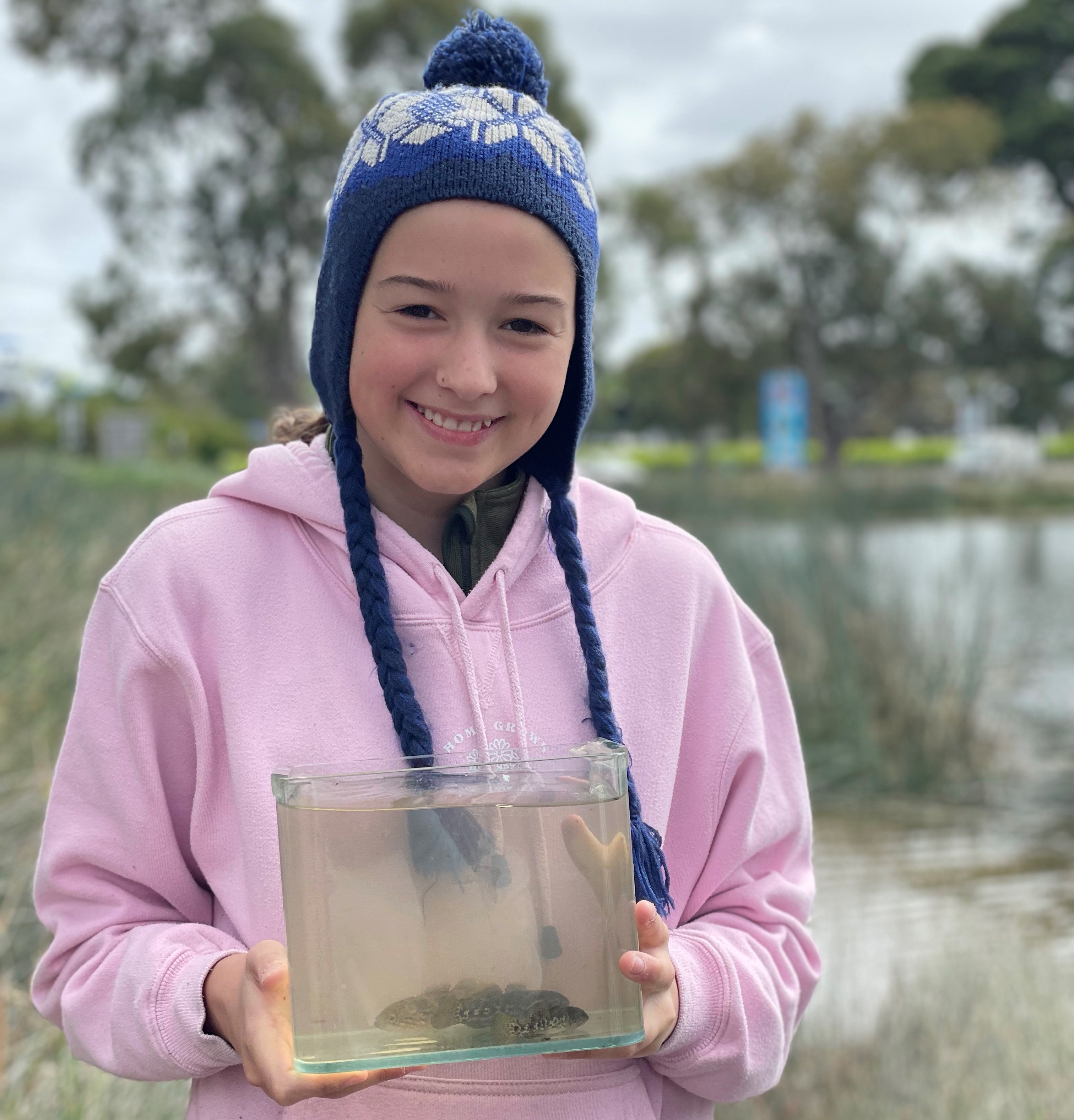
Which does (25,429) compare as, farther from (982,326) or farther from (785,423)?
(982,326)

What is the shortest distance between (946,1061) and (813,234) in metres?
25.5

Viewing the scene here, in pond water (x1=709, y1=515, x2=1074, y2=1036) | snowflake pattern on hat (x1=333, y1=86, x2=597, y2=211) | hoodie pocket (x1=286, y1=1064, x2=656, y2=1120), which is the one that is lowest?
pond water (x1=709, y1=515, x2=1074, y2=1036)

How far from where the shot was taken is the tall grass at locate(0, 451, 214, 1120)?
213cm

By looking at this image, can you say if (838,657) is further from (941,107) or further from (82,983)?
(941,107)

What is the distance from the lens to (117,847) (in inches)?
47.4

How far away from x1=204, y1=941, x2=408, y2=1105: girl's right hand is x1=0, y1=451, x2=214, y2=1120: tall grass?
90cm

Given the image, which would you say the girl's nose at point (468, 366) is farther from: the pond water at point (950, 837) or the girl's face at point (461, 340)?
the pond water at point (950, 837)

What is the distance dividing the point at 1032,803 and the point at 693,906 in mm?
5123

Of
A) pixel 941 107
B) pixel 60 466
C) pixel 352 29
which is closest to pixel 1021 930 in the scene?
pixel 60 466

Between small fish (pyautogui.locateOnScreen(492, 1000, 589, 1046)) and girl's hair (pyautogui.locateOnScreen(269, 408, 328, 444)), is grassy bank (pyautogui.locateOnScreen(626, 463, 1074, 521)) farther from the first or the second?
small fish (pyautogui.locateOnScreen(492, 1000, 589, 1046))

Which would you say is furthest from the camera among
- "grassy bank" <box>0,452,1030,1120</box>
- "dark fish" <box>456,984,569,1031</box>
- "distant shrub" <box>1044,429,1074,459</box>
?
"distant shrub" <box>1044,429,1074,459</box>

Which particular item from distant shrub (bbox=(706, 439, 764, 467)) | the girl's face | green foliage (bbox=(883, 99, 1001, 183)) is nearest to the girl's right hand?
the girl's face

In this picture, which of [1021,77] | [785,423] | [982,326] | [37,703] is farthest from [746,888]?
[1021,77]

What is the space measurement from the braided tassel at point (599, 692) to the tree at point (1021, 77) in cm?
3358
